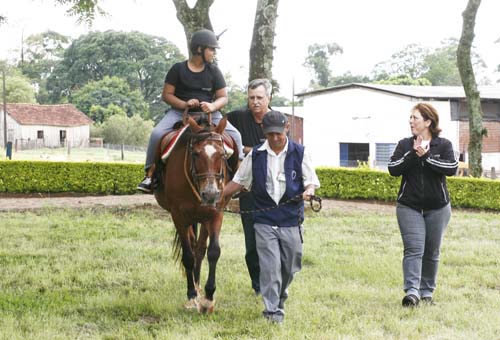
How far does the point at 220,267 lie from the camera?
8031mm

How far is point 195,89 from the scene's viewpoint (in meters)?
6.52

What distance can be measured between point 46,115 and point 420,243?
5924cm

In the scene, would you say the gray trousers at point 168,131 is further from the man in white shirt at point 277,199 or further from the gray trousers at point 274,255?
the gray trousers at point 274,255

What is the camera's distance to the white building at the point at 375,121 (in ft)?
102

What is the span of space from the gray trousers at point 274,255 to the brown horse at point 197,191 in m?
0.52

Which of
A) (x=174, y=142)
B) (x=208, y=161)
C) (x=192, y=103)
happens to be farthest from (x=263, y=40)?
(x=208, y=161)

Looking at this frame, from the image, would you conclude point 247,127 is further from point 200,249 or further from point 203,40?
point 200,249

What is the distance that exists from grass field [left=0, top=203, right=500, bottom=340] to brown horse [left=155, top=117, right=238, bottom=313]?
38 centimetres

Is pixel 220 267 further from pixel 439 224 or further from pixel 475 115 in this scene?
pixel 475 115

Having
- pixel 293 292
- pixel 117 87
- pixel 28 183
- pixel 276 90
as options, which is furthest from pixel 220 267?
pixel 117 87

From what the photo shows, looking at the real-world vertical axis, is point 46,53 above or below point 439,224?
above

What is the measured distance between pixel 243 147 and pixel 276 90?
7.05m

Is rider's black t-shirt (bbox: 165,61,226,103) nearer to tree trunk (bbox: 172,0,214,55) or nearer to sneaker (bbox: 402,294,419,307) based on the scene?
sneaker (bbox: 402,294,419,307)

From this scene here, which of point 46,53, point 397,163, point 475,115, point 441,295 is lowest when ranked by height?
point 441,295
